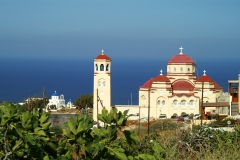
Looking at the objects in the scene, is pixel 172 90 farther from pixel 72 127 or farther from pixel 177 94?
pixel 72 127

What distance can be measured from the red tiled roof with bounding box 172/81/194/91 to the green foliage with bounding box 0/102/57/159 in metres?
38.0

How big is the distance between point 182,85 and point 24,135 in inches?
1525

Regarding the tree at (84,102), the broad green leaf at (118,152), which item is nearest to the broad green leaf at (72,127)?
the broad green leaf at (118,152)

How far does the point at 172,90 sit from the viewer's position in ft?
144

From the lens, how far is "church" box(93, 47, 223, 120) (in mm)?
42688

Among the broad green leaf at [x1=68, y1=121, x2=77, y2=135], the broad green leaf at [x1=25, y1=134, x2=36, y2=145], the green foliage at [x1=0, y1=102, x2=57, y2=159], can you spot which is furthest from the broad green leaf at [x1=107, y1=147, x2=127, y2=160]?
the broad green leaf at [x1=25, y1=134, x2=36, y2=145]

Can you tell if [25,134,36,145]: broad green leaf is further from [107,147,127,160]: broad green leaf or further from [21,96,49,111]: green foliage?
[21,96,49,111]: green foliage

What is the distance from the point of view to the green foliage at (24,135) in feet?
19.4

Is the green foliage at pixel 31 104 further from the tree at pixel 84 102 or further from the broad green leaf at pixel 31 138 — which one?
the tree at pixel 84 102

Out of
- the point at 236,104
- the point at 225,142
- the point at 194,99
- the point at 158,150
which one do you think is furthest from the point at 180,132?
the point at 194,99

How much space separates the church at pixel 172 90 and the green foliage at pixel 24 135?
3541cm

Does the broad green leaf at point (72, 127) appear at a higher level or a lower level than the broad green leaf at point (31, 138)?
higher

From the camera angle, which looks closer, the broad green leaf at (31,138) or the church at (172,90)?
the broad green leaf at (31,138)

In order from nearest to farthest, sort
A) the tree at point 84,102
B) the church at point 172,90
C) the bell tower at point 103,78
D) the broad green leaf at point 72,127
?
1. the broad green leaf at point 72,127
2. the church at point 172,90
3. the bell tower at point 103,78
4. the tree at point 84,102
